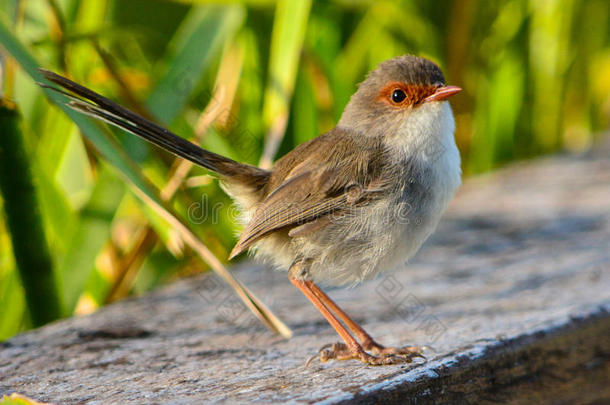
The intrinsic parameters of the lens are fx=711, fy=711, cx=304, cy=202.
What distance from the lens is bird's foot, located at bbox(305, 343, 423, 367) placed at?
1.97 m

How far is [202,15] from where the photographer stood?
328 centimetres

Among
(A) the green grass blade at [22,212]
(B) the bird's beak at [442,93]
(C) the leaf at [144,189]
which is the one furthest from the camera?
(A) the green grass blade at [22,212]

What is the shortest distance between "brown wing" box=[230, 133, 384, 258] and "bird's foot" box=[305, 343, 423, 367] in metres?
0.40

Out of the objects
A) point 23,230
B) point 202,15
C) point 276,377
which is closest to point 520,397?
point 276,377

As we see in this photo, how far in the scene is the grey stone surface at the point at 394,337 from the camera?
180 centimetres

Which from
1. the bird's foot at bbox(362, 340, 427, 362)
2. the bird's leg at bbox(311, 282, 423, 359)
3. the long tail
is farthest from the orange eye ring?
the bird's foot at bbox(362, 340, 427, 362)

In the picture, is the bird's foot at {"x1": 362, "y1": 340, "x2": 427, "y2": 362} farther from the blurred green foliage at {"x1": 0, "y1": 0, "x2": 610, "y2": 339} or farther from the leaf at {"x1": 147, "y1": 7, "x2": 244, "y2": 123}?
the leaf at {"x1": 147, "y1": 7, "x2": 244, "y2": 123}

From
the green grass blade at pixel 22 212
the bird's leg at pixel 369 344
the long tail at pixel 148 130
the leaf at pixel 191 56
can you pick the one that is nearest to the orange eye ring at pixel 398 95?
the long tail at pixel 148 130

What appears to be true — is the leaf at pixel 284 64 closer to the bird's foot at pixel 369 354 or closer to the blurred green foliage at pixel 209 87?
the blurred green foliage at pixel 209 87

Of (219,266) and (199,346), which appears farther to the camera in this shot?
(199,346)

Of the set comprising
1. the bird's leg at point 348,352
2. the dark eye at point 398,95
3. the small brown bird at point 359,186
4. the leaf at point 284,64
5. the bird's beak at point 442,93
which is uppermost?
the leaf at point 284,64

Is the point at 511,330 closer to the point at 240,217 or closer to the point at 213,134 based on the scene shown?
the point at 240,217

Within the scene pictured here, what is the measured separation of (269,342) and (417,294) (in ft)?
2.34

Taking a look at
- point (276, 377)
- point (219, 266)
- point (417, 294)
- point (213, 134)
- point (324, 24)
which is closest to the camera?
point (276, 377)
